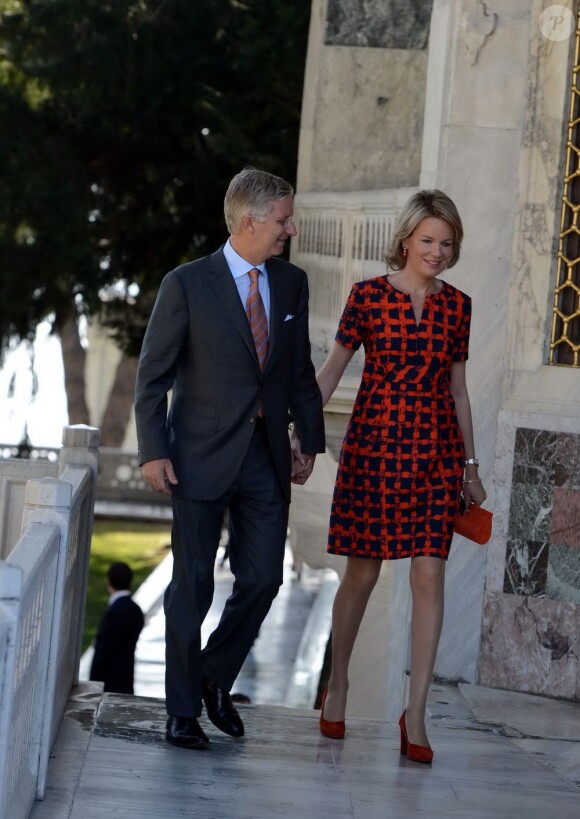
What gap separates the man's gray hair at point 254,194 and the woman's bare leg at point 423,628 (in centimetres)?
130

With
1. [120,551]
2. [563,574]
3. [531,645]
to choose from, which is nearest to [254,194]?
[563,574]

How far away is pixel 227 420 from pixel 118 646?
226 inches

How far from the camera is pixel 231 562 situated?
17.0ft

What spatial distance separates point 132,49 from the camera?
12.6 metres

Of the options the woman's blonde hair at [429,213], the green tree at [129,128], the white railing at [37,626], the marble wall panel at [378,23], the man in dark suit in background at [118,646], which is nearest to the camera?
the white railing at [37,626]

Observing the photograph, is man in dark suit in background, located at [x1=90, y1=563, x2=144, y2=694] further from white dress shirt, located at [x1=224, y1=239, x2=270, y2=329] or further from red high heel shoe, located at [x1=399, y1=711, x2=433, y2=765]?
white dress shirt, located at [x1=224, y1=239, x2=270, y2=329]

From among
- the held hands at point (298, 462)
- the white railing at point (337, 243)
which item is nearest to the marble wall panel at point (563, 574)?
the held hands at point (298, 462)

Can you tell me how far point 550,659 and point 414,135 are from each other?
5084mm

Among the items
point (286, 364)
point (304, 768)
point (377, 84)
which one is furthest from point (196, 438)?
point (377, 84)

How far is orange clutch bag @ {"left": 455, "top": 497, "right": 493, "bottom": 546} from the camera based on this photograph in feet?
17.2

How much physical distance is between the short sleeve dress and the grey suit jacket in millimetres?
337

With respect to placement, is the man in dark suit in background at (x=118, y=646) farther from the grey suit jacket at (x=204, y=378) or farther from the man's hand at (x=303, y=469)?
the grey suit jacket at (x=204, y=378)

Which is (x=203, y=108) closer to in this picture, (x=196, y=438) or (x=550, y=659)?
(x=550, y=659)

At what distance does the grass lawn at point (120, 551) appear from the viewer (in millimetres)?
23688
